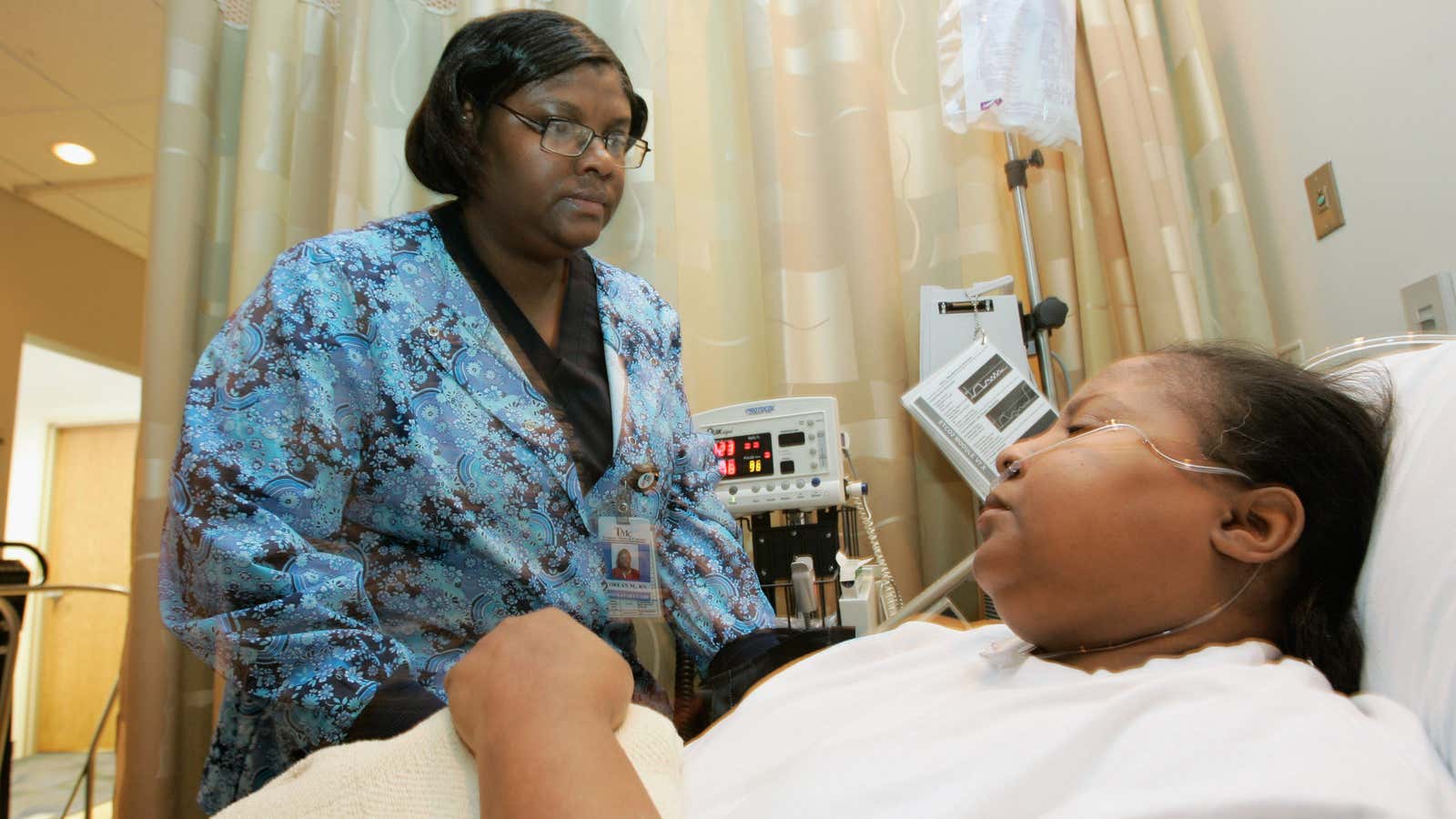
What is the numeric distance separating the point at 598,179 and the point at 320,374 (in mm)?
464

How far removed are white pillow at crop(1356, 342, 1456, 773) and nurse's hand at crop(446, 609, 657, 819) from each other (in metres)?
0.52

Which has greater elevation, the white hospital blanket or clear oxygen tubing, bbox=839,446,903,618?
clear oxygen tubing, bbox=839,446,903,618

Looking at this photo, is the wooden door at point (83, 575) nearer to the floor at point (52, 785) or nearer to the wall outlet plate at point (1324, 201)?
the floor at point (52, 785)

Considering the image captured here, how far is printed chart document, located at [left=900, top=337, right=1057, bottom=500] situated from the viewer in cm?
173

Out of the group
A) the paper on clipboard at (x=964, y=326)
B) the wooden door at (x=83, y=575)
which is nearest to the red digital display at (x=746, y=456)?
the paper on clipboard at (x=964, y=326)

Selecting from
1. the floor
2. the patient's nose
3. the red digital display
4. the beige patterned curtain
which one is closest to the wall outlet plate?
the beige patterned curtain

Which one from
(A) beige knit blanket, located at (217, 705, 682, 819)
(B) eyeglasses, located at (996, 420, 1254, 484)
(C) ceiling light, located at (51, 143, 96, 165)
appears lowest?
(A) beige knit blanket, located at (217, 705, 682, 819)

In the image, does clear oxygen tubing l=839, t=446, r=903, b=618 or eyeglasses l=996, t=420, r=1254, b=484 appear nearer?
eyeglasses l=996, t=420, r=1254, b=484

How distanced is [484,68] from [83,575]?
218 inches

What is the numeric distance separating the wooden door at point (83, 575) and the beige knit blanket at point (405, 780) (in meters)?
5.44

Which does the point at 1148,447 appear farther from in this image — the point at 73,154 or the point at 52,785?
the point at 52,785

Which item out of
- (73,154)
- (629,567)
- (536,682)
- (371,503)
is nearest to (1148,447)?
(536,682)

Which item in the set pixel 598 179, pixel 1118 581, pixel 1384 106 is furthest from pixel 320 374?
pixel 1384 106

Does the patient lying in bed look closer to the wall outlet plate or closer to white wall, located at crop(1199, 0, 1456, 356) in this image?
white wall, located at crop(1199, 0, 1456, 356)
